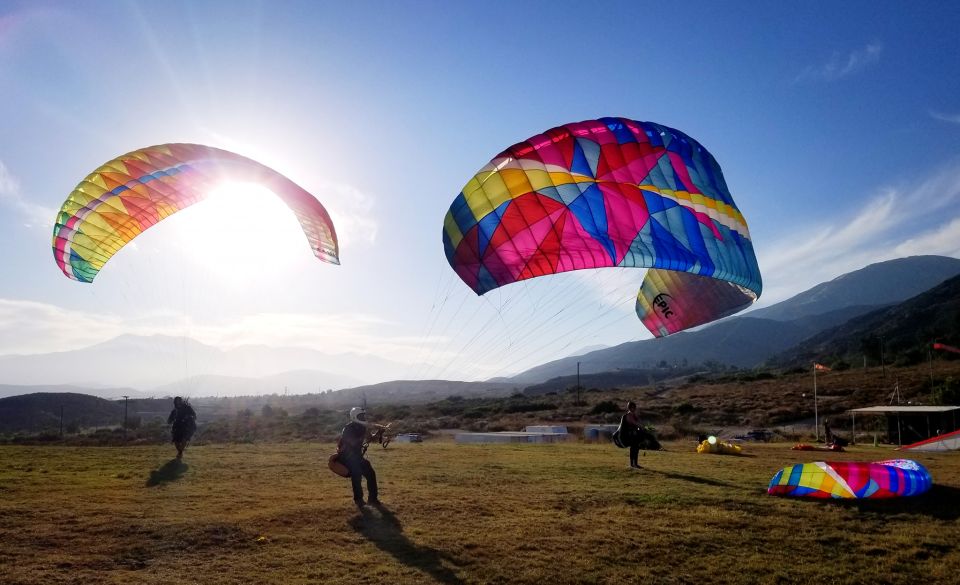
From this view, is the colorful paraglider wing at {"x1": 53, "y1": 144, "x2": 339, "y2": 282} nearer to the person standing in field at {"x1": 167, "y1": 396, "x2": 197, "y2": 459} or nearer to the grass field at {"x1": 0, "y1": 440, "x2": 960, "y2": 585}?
the person standing in field at {"x1": 167, "y1": 396, "x2": 197, "y2": 459}

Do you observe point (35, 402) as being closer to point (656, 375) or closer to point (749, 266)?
point (749, 266)

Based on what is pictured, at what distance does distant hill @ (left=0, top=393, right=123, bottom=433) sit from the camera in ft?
246

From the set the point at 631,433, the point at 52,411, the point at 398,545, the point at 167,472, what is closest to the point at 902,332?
the point at 631,433

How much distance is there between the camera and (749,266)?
13.6 meters

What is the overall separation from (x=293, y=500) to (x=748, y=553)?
275 inches

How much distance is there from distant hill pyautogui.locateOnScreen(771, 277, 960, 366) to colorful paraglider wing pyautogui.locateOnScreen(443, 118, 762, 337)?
61881mm

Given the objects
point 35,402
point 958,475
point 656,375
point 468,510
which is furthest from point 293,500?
point 656,375

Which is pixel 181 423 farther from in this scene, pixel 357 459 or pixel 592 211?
pixel 592 211

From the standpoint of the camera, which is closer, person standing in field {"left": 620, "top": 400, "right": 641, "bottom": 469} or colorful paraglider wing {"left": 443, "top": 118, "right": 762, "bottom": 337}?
colorful paraglider wing {"left": 443, "top": 118, "right": 762, "bottom": 337}

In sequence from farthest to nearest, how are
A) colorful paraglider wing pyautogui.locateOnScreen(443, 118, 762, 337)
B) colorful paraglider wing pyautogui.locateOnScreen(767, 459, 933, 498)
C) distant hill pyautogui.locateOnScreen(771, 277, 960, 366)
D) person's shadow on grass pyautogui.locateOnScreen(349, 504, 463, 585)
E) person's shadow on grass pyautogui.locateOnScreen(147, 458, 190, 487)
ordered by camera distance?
distant hill pyautogui.locateOnScreen(771, 277, 960, 366) → person's shadow on grass pyautogui.locateOnScreen(147, 458, 190, 487) → colorful paraglider wing pyautogui.locateOnScreen(443, 118, 762, 337) → colorful paraglider wing pyautogui.locateOnScreen(767, 459, 933, 498) → person's shadow on grass pyautogui.locateOnScreen(349, 504, 463, 585)

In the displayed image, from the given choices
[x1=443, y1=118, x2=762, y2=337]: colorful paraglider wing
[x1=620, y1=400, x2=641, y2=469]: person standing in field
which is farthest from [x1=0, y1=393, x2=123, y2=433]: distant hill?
[x1=443, y1=118, x2=762, y2=337]: colorful paraglider wing

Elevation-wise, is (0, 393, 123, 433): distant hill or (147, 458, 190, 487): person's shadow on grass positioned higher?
(147, 458, 190, 487): person's shadow on grass

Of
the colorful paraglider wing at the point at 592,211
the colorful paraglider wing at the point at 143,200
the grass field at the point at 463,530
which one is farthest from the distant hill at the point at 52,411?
the colorful paraglider wing at the point at 592,211

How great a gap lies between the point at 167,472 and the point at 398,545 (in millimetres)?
8293
